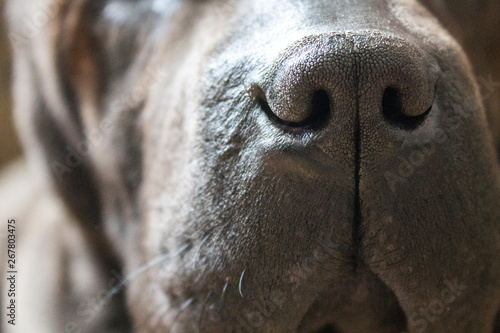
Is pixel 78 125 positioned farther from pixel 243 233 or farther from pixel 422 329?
pixel 422 329

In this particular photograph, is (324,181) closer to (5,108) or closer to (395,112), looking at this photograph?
(395,112)

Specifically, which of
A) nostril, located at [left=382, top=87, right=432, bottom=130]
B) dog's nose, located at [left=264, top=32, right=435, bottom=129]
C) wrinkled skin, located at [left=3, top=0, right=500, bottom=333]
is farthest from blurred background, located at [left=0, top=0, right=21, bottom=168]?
nostril, located at [left=382, top=87, right=432, bottom=130]

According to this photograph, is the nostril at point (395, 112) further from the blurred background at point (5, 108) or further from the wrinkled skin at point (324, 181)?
the blurred background at point (5, 108)

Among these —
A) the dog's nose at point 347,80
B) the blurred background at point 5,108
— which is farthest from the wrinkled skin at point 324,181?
the blurred background at point 5,108

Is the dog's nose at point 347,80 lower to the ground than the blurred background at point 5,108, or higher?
lower

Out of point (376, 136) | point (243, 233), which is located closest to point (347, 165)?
point (376, 136)

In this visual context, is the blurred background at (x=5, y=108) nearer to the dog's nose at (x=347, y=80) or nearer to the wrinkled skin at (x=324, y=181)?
the wrinkled skin at (x=324, y=181)

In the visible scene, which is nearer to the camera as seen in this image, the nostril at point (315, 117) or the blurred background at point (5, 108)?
the nostril at point (315, 117)

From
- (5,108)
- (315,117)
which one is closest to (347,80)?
(315,117)
